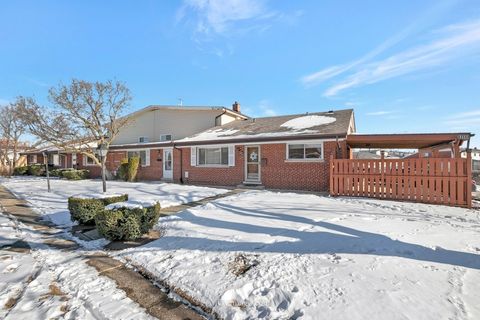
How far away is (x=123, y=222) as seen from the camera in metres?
5.36

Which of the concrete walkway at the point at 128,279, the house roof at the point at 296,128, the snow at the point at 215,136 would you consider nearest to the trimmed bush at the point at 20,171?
the snow at the point at 215,136

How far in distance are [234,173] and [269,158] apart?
86.8 inches

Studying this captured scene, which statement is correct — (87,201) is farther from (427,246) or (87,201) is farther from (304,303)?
(427,246)

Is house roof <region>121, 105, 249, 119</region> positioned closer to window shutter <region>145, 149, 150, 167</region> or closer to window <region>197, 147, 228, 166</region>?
window shutter <region>145, 149, 150, 167</region>

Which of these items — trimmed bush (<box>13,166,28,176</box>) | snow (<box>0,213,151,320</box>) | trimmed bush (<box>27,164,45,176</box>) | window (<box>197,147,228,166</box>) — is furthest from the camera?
trimmed bush (<box>13,166,28,176</box>)

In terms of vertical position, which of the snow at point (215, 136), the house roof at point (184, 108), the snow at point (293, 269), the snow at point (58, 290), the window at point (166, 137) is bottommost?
the snow at point (58, 290)

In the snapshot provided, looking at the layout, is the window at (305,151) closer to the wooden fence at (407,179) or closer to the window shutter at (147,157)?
the wooden fence at (407,179)

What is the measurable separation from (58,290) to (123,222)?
189 cm

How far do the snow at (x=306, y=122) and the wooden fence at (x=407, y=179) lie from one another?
430 centimetres

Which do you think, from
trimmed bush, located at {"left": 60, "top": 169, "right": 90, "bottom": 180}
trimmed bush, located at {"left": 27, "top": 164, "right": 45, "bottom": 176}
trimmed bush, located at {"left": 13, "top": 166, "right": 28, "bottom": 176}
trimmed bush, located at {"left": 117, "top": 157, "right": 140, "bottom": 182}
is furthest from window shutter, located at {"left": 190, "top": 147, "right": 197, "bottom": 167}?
trimmed bush, located at {"left": 13, "top": 166, "right": 28, "bottom": 176}

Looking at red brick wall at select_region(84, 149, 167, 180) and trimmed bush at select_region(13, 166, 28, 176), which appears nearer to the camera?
red brick wall at select_region(84, 149, 167, 180)

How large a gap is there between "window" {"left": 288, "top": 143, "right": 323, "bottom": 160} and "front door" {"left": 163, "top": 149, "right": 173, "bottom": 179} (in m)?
8.30

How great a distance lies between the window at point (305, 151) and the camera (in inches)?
480

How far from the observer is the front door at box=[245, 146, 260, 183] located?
14.0 meters
